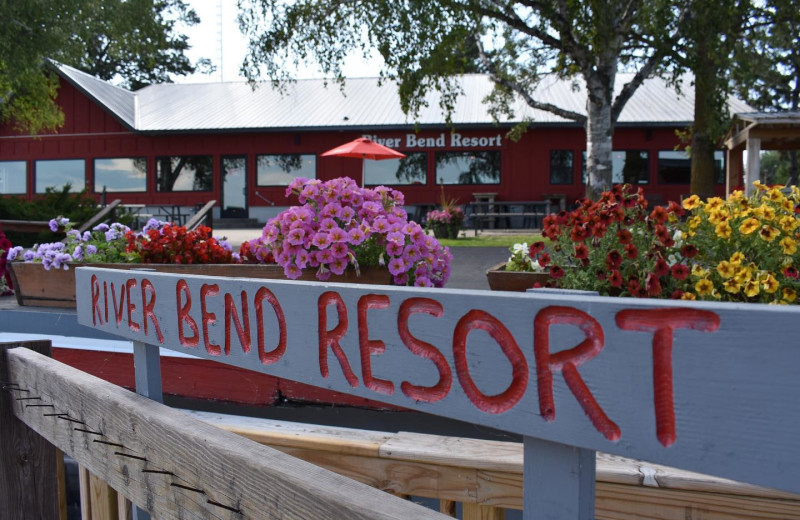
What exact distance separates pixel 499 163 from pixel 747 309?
20.6 metres

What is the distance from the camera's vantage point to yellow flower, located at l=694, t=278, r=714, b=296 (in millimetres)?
2643

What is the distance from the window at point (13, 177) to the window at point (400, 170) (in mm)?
11280

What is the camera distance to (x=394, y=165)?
21.4 m

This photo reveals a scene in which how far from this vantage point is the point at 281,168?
71.9ft

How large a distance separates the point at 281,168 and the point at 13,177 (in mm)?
9077

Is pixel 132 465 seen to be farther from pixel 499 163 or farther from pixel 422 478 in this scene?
pixel 499 163

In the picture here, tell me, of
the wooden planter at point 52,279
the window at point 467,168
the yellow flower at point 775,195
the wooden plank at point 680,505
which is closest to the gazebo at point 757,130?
the yellow flower at point 775,195

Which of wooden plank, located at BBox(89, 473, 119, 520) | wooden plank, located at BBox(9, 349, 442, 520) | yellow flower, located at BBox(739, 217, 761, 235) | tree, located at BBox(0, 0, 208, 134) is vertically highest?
tree, located at BBox(0, 0, 208, 134)

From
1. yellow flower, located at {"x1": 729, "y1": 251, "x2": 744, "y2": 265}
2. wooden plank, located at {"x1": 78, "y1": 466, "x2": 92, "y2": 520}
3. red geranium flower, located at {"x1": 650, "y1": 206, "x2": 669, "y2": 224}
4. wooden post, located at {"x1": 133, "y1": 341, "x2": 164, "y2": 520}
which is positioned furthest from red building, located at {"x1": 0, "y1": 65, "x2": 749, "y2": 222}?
wooden post, located at {"x1": 133, "y1": 341, "x2": 164, "y2": 520}

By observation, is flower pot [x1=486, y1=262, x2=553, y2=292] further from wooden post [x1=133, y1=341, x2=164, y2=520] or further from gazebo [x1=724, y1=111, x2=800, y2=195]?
gazebo [x1=724, y1=111, x2=800, y2=195]

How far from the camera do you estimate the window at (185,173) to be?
22.4 m

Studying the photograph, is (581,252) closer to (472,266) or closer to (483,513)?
(483,513)

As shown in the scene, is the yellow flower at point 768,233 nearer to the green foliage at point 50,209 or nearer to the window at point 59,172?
the green foliage at point 50,209

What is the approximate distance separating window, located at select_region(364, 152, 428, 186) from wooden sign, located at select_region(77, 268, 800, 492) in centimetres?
1988
